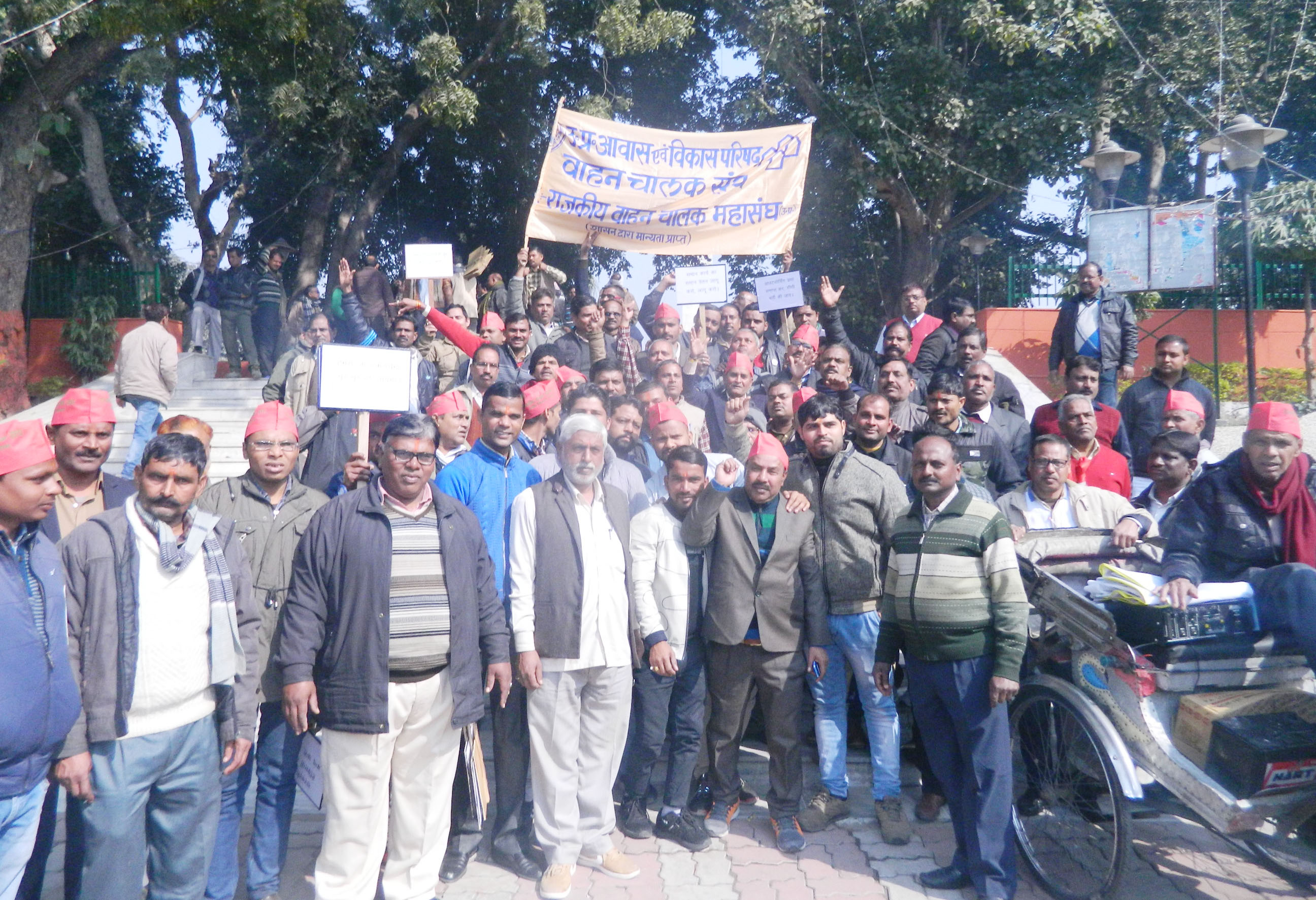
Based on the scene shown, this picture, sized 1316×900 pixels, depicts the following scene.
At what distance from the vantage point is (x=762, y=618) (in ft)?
14.2

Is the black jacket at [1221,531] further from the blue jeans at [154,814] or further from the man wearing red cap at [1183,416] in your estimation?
the blue jeans at [154,814]

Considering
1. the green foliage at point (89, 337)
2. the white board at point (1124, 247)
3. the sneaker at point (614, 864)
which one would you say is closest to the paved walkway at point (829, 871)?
the sneaker at point (614, 864)

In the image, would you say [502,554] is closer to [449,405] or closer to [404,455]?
[404,455]

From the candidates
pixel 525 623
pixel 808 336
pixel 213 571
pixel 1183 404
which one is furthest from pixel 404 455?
pixel 808 336

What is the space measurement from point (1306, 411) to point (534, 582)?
1189cm

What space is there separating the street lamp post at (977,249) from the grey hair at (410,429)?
13.1 metres

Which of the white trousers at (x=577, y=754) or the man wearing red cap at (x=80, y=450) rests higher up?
the man wearing red cap at (x=80, y=450)

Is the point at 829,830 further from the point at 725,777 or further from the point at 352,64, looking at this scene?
the point at 352,64

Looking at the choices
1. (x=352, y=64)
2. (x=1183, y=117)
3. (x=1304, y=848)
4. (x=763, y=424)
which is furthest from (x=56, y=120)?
(x=1183, y=117)

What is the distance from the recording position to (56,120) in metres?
10.9

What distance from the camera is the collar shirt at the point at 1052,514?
4793 millimetres

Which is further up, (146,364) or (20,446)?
(146,364)

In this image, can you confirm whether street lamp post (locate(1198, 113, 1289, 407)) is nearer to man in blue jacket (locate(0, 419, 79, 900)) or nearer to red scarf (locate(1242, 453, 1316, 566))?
red scarf (locate(1242, 453, 1316, 566))

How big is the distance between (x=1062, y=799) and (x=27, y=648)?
3740mm
